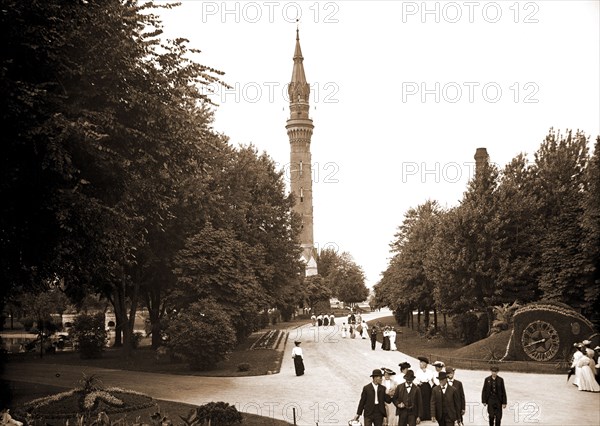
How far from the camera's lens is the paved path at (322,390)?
18.1m

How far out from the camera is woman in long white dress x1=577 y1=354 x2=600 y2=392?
22.3 metres

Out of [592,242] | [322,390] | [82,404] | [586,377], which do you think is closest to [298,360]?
[322,390]

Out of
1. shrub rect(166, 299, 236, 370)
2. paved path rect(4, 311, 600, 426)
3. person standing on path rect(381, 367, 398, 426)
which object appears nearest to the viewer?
person standing on path rect(381, 367, 398, 426)

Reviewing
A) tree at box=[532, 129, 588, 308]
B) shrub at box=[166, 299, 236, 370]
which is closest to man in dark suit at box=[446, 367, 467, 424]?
shrub at box=[166, 299, 236, 370]

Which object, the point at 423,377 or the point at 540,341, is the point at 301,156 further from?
the point at 423,377

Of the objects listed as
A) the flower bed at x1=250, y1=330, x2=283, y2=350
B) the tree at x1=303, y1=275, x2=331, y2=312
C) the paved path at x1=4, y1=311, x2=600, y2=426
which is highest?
the tree at x1=303, y1=275, x2=331, y2=312

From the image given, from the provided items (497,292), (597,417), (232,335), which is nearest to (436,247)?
(497,292)

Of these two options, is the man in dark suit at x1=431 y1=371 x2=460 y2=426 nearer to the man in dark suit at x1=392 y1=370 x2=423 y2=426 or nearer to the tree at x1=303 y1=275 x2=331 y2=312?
the man in dark suit at x1=392 y1=370 x2=423 y2=426

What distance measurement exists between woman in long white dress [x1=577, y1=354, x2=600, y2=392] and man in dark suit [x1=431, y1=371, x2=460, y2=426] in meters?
10.3

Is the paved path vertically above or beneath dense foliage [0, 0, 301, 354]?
beneath

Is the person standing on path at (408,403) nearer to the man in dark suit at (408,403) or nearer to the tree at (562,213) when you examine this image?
the man in dark suit at (408,403)

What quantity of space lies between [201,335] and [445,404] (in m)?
15.4

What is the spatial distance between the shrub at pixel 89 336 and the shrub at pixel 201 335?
10.0 metres

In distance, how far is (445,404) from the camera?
1452 centimetres
